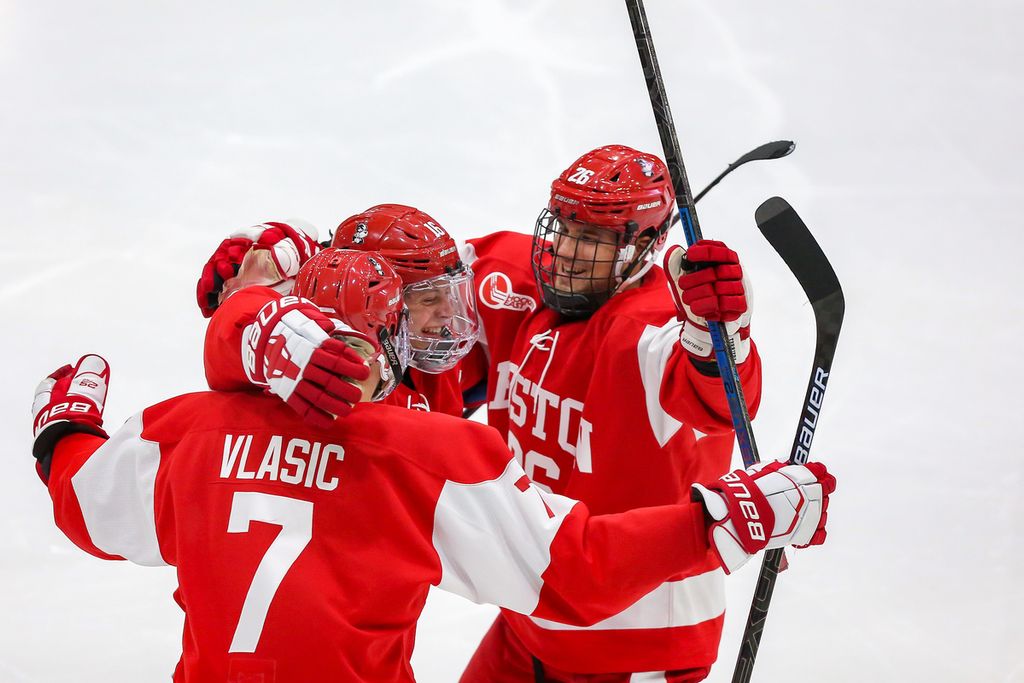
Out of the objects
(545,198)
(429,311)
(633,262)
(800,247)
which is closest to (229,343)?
(429,311)

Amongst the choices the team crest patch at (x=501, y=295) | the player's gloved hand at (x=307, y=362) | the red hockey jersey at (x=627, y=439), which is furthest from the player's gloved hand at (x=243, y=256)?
the player's gloved hand at (x=307, y=362)

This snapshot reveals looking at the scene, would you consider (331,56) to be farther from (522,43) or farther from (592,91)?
Answer: (592,91)

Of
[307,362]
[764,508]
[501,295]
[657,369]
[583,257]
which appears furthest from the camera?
[501,295]

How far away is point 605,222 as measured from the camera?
2303mm

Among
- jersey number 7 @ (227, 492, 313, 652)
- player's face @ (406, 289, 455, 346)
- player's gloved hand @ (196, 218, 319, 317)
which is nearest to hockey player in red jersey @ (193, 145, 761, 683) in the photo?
player's face @ (406, 289, 455, 346)

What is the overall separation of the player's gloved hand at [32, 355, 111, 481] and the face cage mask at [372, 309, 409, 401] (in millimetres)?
600

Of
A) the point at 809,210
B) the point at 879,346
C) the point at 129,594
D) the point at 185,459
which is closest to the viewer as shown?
the point at 185,459

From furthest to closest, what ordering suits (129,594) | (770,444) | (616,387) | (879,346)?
(879,346), (770,444), (129,594), (616,387)

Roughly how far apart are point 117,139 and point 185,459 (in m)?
3.36

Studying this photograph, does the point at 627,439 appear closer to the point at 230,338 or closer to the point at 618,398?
the point at 618,398

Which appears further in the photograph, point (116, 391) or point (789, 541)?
point (116, 391)

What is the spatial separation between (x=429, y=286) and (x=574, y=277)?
30cm

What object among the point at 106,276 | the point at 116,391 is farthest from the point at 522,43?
the point at 116,391

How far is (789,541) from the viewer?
5.94 feet
